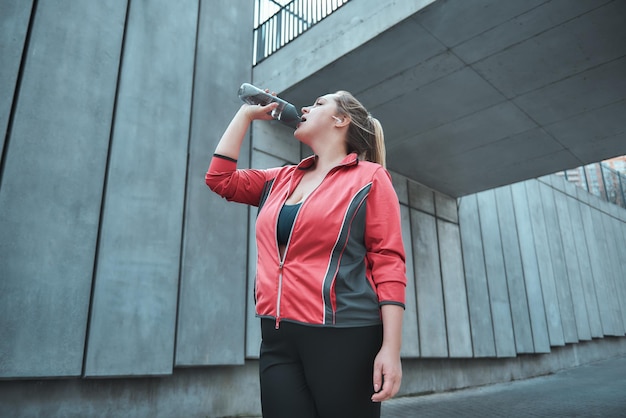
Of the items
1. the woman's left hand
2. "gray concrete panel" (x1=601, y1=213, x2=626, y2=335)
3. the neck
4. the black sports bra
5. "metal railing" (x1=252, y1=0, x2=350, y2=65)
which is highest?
"metal railing" (x1=252, y1=0, x2=350, y2=65)

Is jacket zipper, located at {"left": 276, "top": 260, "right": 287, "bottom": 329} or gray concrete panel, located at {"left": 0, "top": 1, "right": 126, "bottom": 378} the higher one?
gray concrete panel, located at {"left": 0, "top": 1, "right": 126, "bottom": 378}

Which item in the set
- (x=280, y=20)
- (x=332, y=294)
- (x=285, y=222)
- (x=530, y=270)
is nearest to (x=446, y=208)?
(x=530, y=270)

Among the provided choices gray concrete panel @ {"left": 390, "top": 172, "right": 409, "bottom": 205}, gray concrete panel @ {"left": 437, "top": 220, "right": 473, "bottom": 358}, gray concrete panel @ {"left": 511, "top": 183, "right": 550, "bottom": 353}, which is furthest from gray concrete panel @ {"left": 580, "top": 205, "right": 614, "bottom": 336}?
gray concrete panel @ {"left": 390, "top": 172, "right": 409, "bottom": 205}

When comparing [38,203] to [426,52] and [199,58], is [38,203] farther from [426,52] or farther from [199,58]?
[426,52]

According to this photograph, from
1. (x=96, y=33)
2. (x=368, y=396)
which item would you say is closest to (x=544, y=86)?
(x=96, y=33)

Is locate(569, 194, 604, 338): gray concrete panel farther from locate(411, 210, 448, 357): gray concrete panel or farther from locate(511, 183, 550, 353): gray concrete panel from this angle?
locate(411, 210, 448, 357): gray concrete panel

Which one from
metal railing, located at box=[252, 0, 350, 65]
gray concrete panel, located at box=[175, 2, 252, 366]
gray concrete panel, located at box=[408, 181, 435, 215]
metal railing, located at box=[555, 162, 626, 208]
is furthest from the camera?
metal railing, located at box=[555, 162, 626, 208]

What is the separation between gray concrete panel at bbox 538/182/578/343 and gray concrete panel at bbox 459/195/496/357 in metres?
3.58

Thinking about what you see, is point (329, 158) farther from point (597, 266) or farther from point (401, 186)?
point (597, 266)

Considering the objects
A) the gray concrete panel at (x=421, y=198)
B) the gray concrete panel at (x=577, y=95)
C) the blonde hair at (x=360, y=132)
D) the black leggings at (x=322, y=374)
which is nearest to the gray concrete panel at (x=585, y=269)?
the gray concrete panel at (x=421, y=198)

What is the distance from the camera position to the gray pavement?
5879mm

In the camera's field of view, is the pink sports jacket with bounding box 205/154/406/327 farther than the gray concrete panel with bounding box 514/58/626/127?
No

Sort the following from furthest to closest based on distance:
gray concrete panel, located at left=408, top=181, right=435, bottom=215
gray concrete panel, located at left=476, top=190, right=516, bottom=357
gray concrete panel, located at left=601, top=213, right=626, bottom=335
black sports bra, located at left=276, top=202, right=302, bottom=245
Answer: gray concrete panel, located at left=601, top=213, right=626, bottom=335 → gray concrete panel, located at left=476, top=190, right=516, bottom=357 → gray concrete panel, located at left=408, top=181, right=435, bottom=215 → black sports bra, located at left=276, top=202, right=302, bottom=245

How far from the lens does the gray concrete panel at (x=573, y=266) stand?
12.6 metres
